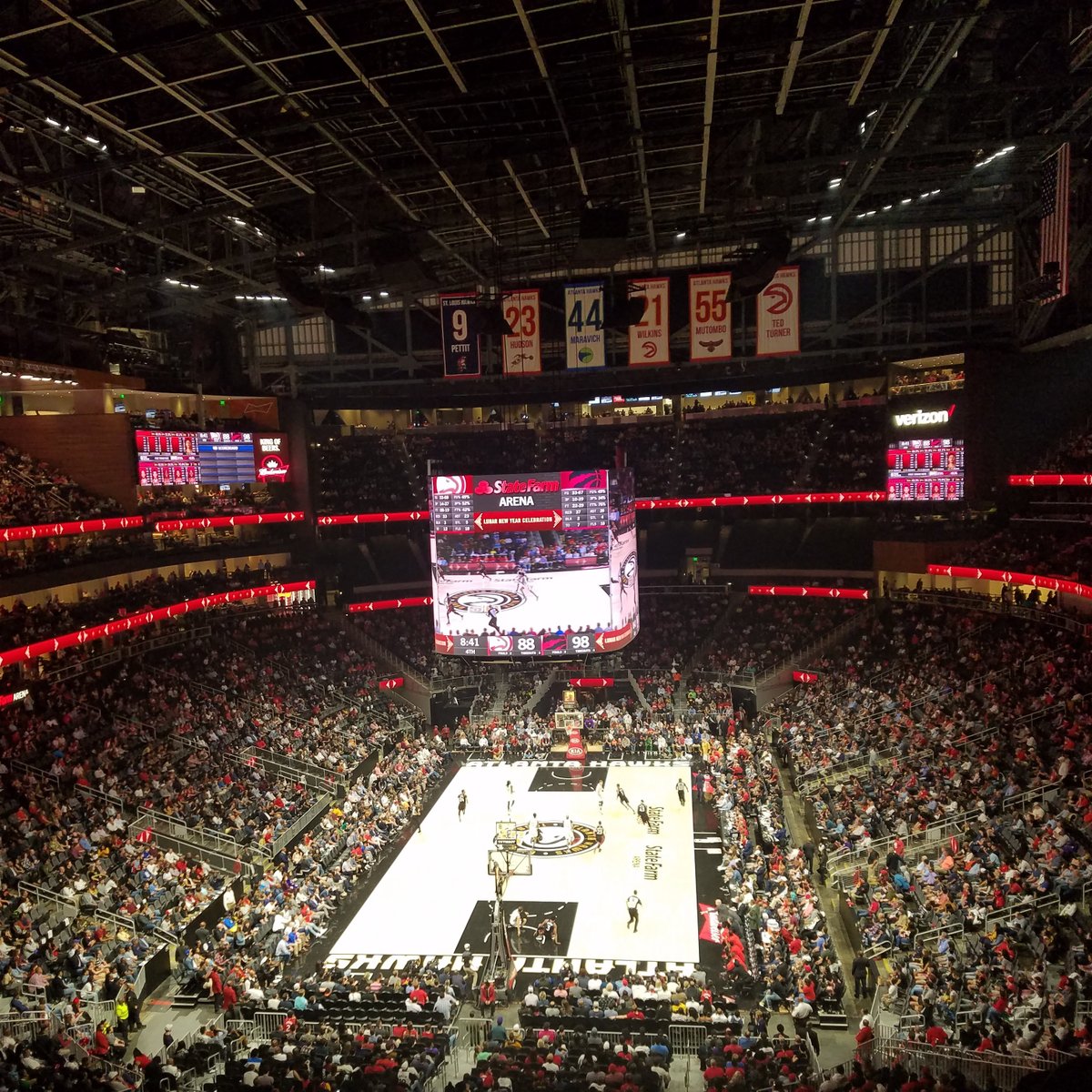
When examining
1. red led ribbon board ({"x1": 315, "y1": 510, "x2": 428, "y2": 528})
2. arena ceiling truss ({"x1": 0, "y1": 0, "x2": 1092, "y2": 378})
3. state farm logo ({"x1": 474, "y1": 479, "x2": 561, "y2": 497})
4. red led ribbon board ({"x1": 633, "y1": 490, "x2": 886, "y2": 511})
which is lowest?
red led ribbon board ({"x1": 315, "y1": 510, "x2": 428, "y2": 528})

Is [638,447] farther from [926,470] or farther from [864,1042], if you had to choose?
[864,1042]

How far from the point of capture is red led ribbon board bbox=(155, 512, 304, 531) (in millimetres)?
33125

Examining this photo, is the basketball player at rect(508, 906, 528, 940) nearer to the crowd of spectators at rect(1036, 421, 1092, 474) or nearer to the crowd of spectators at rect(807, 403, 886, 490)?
the crowd of spectators at rect(1036, 421, 1092, 474)

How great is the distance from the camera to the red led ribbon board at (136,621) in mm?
24703

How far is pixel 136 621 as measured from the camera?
29.5 meters

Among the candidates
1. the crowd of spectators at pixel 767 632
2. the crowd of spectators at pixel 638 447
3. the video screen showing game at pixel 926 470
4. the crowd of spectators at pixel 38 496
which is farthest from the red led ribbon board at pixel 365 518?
the video screen showing game at pixel 926 470

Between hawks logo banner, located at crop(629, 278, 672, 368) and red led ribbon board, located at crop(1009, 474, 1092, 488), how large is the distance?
1199cm

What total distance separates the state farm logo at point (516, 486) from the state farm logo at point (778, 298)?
967 cm

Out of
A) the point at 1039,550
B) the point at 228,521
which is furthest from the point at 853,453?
the point at 228,521

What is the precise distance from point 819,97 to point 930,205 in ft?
33.4

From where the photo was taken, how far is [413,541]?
4281 cm

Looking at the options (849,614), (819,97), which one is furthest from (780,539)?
(819,97)

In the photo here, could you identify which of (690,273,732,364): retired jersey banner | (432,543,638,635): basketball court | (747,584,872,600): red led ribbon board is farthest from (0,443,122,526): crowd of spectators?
(747,584,872,600): red led ribbon board

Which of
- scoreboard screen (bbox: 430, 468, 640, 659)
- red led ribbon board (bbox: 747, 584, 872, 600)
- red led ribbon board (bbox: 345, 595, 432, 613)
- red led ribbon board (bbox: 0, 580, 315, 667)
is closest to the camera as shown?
red led ribbon board (bbox: 0, 580, 315, 667)
